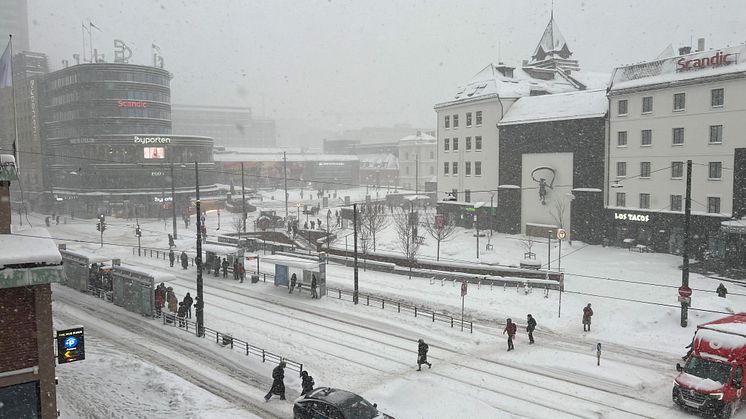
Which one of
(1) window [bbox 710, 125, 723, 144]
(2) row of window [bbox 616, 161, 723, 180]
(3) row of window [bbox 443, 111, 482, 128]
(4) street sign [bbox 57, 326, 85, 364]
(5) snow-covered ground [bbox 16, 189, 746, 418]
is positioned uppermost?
(3) row of window [bbox 443, 111, 482, 128]

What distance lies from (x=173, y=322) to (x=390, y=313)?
11.0 meters

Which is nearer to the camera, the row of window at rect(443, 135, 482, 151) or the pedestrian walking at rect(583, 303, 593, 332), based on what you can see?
the pedestrian walking at rect(583, 303, 593, 332)

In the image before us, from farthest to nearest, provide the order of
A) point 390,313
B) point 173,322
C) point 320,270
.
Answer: point 320,270
point 390,313
point 173,322

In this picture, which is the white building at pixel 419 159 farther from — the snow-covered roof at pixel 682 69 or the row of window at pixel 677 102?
the snow-covered roof at pixel 682 69

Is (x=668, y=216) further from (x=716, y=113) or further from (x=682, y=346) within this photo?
(x=682, y=346)

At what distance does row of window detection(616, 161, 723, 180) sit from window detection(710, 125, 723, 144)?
146 cm

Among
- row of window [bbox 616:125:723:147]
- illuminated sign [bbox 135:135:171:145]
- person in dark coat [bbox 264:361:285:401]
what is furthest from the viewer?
illuminated sign [bbox 135:135:171:145]

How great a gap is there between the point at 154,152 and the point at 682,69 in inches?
2686

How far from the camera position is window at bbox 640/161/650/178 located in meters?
43.2

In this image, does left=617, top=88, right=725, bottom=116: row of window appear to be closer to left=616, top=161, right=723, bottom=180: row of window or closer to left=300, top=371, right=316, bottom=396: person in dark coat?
left=616, top=161, right=723, bottom=180: row of window

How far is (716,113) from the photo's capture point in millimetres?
38719

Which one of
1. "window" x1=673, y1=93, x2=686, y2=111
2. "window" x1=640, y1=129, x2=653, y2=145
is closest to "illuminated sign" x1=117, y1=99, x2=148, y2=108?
"window" x1=640, y1=129, x2=653, y2=145

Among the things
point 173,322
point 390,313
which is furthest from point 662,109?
point 173,322

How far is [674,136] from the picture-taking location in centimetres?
4147
